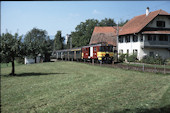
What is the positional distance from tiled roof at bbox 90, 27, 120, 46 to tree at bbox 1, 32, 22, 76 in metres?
19.7

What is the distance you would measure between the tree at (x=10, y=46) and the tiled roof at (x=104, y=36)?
64.5 ft

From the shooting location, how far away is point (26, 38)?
22047 mm

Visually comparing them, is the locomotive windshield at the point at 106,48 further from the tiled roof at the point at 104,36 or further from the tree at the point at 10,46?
the tree at the point at 10,46

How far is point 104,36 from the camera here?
3978 centimetres

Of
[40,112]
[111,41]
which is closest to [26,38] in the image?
[40,112]

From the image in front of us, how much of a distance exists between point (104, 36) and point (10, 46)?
23318mm

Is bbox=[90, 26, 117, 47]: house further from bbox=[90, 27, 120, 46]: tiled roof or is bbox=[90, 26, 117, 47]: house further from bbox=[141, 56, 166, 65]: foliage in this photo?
bbox=[141, 56, 166, 65]: foliage

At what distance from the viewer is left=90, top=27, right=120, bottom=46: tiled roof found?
1501 inches

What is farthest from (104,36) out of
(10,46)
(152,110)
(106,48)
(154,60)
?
(152,110)

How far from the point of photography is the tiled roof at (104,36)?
38.1m

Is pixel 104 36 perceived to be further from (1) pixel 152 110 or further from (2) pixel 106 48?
(1) pixel 152 110

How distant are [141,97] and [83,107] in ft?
7.32

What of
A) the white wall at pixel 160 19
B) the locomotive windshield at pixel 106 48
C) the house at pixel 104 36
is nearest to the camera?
the white wall at pixel 160 19

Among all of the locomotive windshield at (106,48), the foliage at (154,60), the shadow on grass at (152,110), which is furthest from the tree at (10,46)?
the shadow on grass at (152,110)
